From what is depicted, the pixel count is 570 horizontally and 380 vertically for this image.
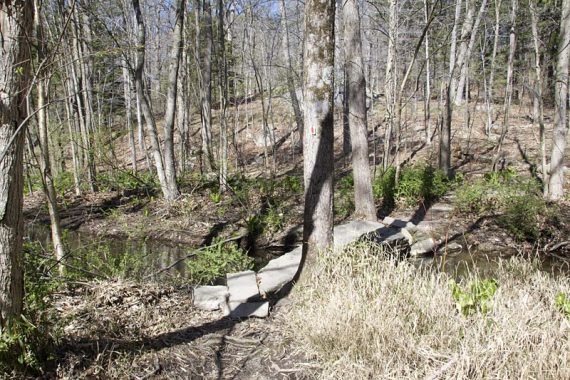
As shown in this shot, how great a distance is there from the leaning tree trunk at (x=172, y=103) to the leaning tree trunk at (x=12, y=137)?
28.1ft

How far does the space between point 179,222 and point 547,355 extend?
934cm

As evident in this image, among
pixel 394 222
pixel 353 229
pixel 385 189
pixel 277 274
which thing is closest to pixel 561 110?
pixel 385 189

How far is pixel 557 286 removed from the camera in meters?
3.90

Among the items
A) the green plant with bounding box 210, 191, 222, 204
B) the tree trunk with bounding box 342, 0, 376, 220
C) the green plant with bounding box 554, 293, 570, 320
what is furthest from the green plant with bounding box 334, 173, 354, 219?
the green plant with bounding box 554, 293, 570, 320

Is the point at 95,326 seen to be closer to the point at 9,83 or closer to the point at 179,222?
the point at 9,83

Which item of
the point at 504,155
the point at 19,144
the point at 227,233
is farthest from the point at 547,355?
the point at 504,155

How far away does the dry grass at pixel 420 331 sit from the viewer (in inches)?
106

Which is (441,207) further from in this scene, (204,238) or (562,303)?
(562,303)

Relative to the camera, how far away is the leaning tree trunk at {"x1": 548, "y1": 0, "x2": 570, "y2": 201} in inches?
380

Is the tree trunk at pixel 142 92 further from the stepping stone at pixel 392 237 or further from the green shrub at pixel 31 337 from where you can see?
the green shrub at pixel 31 337

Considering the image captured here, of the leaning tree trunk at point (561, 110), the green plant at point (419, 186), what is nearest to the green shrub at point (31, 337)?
the green plant at point (419, 186)

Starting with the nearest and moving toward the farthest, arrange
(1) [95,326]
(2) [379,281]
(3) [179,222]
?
1. (1) [95,326]
2. (2) [379,281]
3. (3) [179,222]

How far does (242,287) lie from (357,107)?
17.2ft

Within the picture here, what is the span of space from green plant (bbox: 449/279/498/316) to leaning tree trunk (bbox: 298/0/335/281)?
1.38 meters
